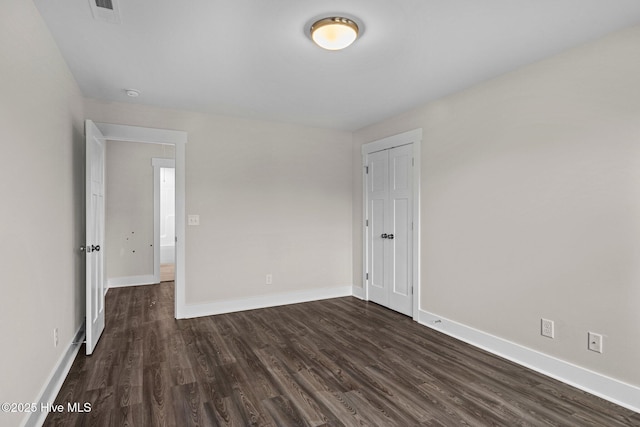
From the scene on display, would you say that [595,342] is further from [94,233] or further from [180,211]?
[94,233]

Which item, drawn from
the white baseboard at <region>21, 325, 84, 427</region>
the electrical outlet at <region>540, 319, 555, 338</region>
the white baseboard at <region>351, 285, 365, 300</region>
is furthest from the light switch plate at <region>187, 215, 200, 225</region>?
the electrical outlet at <region>540, 319, 555, 338</region>

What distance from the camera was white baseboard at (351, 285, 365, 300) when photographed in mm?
4858

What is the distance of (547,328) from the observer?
8.71 ft

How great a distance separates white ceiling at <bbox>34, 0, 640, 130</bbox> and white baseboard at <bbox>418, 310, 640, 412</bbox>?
2268mm

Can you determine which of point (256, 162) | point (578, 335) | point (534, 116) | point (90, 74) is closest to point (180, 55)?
point (90, 74)

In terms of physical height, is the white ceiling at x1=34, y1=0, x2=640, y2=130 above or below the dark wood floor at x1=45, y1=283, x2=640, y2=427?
above

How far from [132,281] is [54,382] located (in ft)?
12.0

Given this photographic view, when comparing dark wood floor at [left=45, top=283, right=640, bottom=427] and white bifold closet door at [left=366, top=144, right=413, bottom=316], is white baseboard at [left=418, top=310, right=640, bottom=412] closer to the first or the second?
dark wood floor at [left=45, top=283, right=640, bottom=427]

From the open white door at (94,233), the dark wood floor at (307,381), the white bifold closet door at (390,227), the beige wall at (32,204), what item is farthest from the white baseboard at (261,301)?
the beige wall at (32,204)

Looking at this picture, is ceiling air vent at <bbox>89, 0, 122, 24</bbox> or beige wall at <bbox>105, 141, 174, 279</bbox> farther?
beige wall at <bbox>105, 141, 174, 279</bbox>

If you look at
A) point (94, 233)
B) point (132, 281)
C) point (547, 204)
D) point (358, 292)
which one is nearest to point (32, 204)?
point (94, 233)

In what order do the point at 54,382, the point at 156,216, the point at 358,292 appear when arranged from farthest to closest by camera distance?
1. the point at 156,216
2. the point at 358,292
3. the point at 54,382

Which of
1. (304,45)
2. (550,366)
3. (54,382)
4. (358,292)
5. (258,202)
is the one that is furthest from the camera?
(358,292)

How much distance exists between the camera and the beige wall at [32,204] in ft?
5.35
